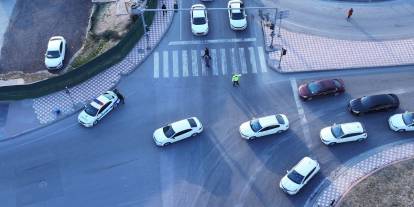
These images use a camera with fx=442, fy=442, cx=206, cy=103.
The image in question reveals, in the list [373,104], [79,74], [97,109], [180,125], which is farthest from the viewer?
[79,74]

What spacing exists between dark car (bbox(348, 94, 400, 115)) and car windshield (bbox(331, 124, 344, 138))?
2946 mm

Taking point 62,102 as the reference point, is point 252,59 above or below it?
above

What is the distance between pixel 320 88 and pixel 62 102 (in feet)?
Answer: 84.7

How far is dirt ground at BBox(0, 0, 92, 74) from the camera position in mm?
51188

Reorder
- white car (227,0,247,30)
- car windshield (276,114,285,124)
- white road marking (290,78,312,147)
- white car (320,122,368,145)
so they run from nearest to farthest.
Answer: white car (320,122,368,145) → car windshield (276,114,285,124) → white road marking (290,78,312,147) → white car (227,0,247,30)

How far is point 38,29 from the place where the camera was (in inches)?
2158

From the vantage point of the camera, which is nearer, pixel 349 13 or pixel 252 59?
pixel 252 59

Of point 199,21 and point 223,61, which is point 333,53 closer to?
point 223,61

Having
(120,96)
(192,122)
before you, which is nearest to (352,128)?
(192,122)

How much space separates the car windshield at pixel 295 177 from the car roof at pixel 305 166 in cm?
27

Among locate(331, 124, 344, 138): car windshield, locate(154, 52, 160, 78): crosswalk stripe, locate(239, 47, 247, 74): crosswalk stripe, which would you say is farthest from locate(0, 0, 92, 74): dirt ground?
locate(331, 124, 344, 138): car windshield

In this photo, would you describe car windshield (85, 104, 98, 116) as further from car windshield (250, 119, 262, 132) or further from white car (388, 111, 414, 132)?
white car (388, 111, 414, 132)

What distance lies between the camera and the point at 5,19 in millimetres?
56219

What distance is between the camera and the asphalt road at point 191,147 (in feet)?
126
